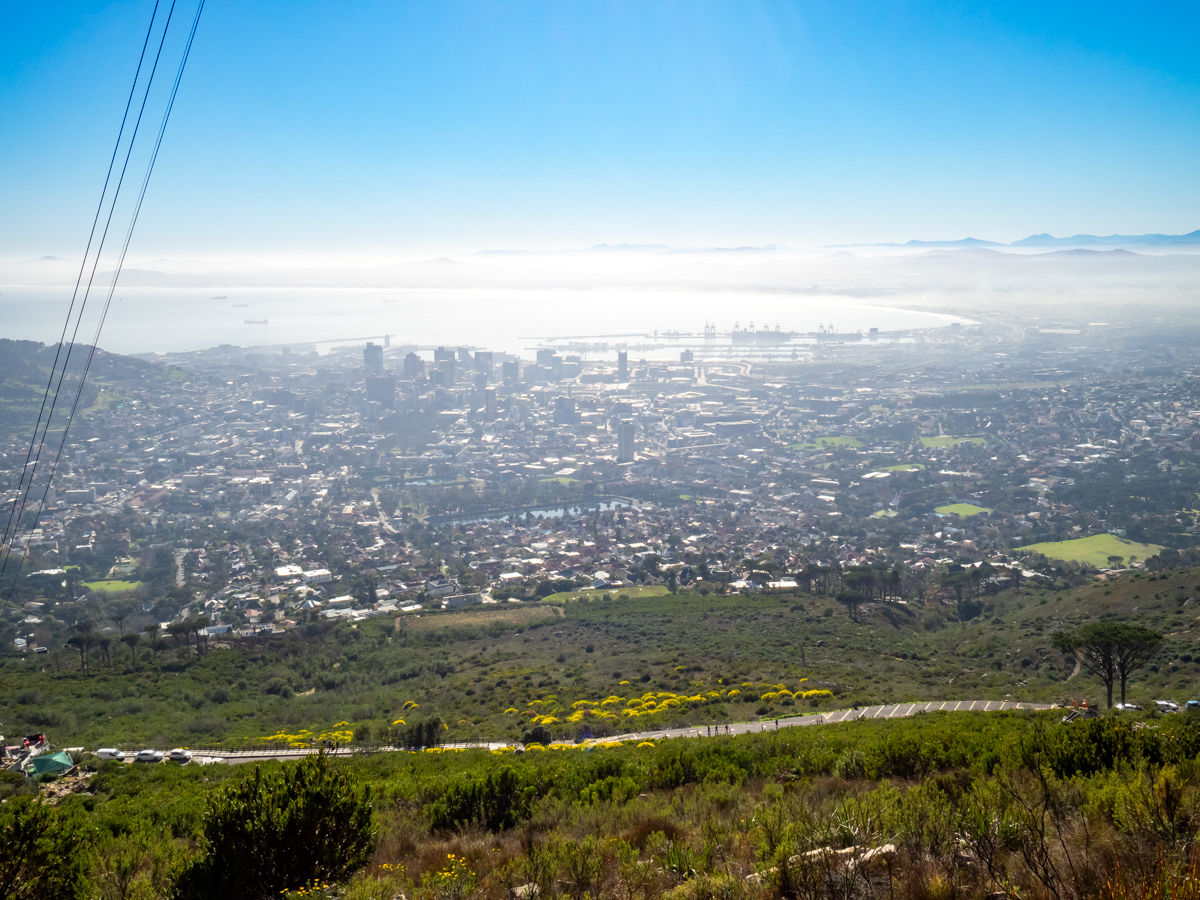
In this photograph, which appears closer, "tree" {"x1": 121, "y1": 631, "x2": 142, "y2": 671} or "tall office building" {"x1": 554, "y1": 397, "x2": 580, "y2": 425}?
"tree" {"x1": 121, "y1": 631, "x2": 142, "y2": 671}

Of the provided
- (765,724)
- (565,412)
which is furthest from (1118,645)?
(565,412)

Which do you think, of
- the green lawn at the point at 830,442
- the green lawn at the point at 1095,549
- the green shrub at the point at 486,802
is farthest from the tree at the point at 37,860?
the green lawn at the point at 830,442

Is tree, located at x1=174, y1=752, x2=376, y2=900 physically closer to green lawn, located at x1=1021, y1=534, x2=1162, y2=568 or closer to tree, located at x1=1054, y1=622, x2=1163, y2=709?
tree, located at x1=1054, y1=622, x2=1163, y2=709

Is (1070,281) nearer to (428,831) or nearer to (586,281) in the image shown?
(586,281)

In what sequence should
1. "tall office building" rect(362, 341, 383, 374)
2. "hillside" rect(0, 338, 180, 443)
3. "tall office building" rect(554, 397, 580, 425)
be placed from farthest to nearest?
"tall office building" rect(362, 341, 383, 374)
"tall office building" rect(554, 397, 580, 425)
"hillside" rect(0, 338, 180, 443)

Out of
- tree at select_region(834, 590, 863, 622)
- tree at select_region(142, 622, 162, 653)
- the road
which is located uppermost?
the road

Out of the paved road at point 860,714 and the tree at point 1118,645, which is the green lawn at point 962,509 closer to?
the tree at point 1118,645

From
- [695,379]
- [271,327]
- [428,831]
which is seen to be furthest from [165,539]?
[271,327]

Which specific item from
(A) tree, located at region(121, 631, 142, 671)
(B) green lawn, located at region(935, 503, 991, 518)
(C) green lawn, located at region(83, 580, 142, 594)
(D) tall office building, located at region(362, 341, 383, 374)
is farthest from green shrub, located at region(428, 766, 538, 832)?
(D) tall office building, located at region(362, 341, 383, 374)
